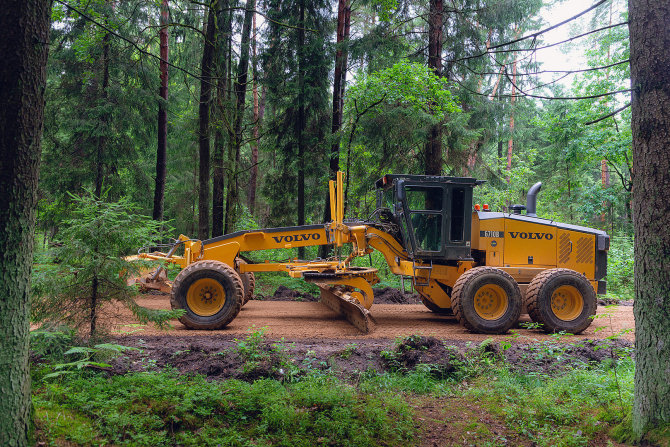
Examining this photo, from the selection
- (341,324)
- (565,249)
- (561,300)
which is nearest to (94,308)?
(341,324)

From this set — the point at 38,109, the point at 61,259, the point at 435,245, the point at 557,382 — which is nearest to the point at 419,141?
the point at 435,245

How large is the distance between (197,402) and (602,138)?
1781 centimetres

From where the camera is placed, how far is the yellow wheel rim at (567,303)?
8938 millimetres

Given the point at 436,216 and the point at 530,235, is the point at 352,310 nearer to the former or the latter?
the point at 436,216

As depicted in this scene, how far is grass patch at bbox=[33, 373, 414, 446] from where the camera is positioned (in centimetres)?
369

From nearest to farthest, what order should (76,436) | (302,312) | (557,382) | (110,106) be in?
(76,436) → (557,382) → (302,312) → (110,106)

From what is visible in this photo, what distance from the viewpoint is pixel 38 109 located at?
323cm

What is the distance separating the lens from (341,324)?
923 centimetres

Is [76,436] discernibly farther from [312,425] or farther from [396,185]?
[396,185]

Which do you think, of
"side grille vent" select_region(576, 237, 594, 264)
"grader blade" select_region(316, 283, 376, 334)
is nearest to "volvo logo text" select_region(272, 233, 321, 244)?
"grader blade" select_region(316, 283, 376, 334)

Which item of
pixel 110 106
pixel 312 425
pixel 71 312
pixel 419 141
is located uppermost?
pixel 110 106

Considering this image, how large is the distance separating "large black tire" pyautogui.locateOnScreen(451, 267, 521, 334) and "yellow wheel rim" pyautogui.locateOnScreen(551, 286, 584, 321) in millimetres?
827

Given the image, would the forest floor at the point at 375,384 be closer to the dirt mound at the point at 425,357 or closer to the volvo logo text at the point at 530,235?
the dirt mound at the point at 425,357

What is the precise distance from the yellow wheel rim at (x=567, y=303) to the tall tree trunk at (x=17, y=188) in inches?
331
